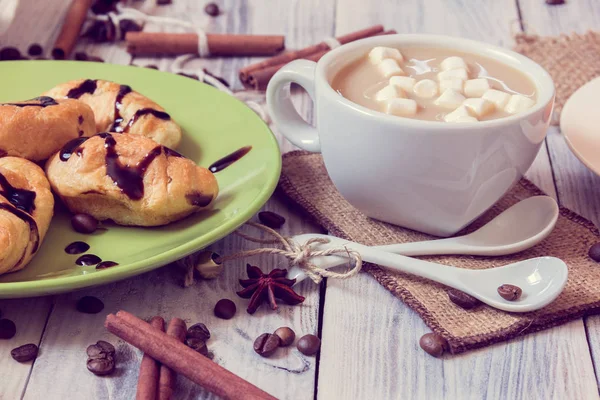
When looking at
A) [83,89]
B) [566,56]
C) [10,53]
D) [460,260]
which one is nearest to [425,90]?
[460,260]

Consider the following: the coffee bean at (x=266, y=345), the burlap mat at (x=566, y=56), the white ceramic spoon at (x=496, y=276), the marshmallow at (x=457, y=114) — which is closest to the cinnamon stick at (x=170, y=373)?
the coffee bean at (x=266, y=345)

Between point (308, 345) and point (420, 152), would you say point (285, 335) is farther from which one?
point (420, 152)

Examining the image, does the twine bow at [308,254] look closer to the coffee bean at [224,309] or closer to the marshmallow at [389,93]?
the coffee bean at [224,309]

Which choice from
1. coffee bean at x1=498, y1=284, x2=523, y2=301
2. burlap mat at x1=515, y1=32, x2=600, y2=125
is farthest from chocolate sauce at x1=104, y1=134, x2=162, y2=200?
burlap mat at x1=515, y1=32, x2=600, y2=125

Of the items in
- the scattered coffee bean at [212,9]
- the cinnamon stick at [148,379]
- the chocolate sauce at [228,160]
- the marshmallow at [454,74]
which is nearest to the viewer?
the cinnamon stick at [148,379]

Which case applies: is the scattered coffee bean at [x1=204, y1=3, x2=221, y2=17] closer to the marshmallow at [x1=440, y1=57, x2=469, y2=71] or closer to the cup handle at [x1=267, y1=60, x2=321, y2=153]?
the cup handle at [x1=267, y1=60, x2=321, y2=153]

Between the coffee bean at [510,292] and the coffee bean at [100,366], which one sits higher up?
the coffee bean at [510,292]
